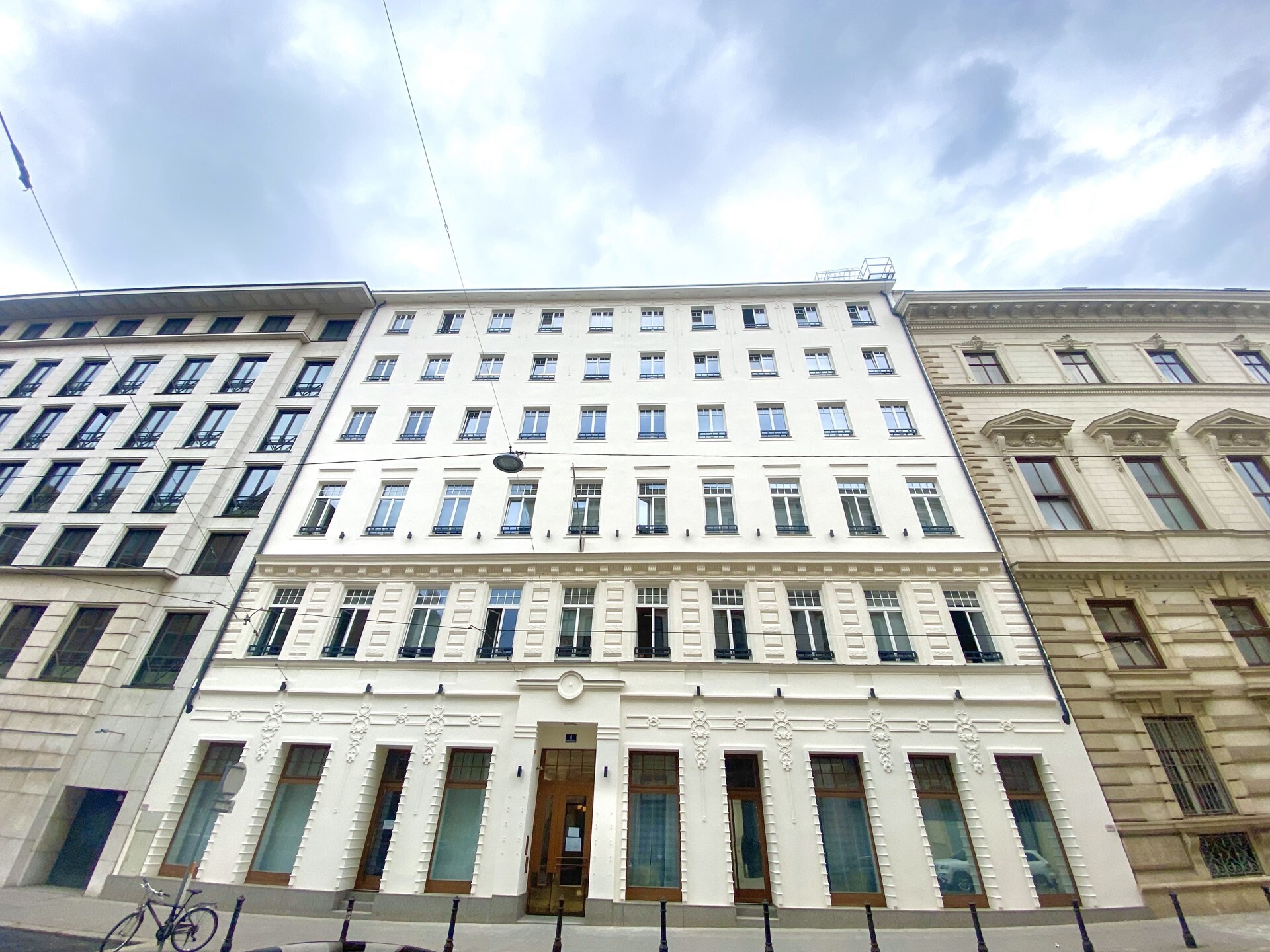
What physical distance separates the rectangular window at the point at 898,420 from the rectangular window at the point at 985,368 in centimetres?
344

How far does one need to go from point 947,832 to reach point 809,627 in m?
5.81

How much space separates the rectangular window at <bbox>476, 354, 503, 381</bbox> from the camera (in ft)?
71.7

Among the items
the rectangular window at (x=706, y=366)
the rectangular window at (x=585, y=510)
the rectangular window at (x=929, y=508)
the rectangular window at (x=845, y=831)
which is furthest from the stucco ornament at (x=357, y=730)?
the rectangular window at (x=929, y=508)

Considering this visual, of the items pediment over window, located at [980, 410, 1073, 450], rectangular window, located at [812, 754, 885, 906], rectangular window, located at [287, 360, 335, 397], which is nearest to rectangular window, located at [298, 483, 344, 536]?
rectangular window, located at [287, 360, 335, 397]

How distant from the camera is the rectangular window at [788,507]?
17.2 meters

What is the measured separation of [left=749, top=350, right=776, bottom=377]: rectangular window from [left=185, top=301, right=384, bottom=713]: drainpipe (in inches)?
694

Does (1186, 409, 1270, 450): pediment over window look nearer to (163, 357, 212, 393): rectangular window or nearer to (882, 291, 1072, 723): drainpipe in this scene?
(882, 291, 1072, 723): drainpipe

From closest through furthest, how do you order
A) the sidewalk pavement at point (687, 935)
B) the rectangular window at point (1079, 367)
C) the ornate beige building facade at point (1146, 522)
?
the sidewalk pavement at point (687, 935) → the ornate beige building facade at point (1146, 522) → the rectangular window at point (1079, 367)

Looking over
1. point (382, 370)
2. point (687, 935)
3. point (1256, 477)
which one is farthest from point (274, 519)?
point (1256, 477)

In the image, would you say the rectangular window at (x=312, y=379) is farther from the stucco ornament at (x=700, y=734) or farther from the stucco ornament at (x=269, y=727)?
the stucco ornament at (x=700, y=734)

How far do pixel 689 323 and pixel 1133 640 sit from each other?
18.9 metres

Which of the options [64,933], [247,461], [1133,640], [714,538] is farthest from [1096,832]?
[247,461]

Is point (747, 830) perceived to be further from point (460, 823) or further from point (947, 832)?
point (460, 823)

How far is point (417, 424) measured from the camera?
20.9 meters
